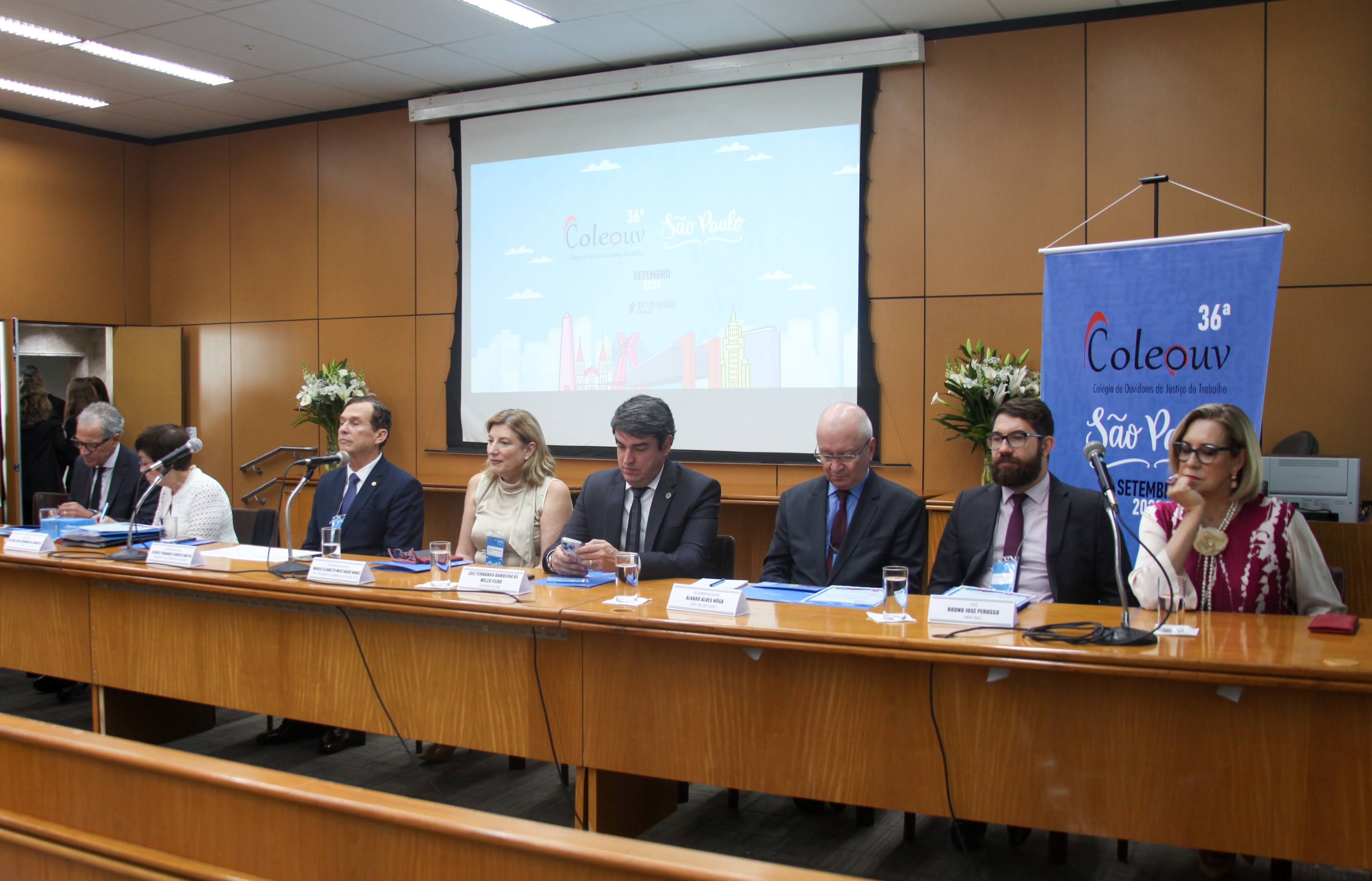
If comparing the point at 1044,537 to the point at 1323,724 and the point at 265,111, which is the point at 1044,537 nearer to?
the point at 1323,724

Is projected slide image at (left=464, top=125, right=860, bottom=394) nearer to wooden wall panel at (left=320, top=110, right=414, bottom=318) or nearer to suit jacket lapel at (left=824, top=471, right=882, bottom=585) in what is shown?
wooden wall panel at (left=320, top=110, right=414, bottom=318)

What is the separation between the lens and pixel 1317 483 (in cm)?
379

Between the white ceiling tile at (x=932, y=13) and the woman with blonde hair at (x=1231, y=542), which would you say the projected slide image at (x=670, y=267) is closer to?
the white ceiling tile at (x=932, y=13)

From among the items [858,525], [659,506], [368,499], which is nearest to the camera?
[858,525]

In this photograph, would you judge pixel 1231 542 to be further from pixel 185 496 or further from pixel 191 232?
pixel 191 232

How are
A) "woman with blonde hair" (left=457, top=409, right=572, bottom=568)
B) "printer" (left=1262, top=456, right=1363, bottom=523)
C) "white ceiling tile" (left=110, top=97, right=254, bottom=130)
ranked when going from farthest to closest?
"white ceiling tile" (left=110, top=97, right=254, bottom=130), "printer" (left=1262, top=456, right=1363, bottom=523), "woman with blonde hair" (left=457, top=409, right=572, bottom=568)

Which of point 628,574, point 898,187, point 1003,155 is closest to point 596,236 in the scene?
point 898,187

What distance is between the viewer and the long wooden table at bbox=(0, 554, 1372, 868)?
1803 millimetres

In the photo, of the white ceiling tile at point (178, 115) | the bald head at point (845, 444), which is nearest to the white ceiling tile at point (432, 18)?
the white ceiling tile at point (178, 115)

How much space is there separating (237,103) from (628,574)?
589 cm

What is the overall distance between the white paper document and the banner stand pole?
3.60 metres

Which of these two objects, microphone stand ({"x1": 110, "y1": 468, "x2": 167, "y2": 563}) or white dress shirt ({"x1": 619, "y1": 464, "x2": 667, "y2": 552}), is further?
white dress shirt ({"x1": 619, "y1": 464, "x2": 667, "y2": 552})

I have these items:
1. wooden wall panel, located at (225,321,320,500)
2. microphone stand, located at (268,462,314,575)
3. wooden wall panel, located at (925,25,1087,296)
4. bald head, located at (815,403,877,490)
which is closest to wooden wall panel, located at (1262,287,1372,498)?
wooden wall panel, located at (925,25,1087,296)

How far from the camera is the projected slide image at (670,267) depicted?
5438mm
